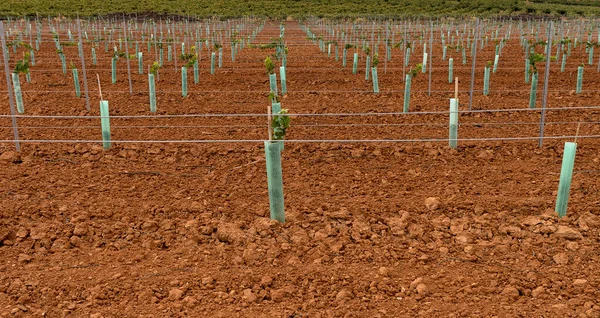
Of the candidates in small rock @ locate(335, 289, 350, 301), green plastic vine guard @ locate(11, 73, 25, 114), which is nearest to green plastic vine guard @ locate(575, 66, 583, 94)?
small rock @ locate(335, 289, 350, 301)

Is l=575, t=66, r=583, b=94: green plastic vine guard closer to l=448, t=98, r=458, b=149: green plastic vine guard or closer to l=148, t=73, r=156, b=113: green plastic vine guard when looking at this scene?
l=448, t=98, r=458, b=149: green plastic vine guard

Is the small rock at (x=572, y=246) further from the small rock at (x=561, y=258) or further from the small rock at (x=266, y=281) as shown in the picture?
the small rock at (x=266, y=281)

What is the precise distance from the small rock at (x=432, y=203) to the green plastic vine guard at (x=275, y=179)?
1430mm

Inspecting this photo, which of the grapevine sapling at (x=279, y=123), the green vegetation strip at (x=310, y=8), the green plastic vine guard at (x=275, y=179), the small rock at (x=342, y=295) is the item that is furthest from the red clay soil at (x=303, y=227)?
the green vegetation strip at (x=310, y=8)

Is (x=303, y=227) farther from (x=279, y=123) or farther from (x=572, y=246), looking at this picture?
(x=572, y=246)

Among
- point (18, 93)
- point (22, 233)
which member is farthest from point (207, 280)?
point (18, 93)

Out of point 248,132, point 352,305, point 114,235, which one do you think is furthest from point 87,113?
point 352,305

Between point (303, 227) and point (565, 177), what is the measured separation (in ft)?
7.71

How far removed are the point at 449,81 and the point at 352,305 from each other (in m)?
10.4

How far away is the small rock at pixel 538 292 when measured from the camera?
4.07 metres

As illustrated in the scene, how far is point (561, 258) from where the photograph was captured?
454 cm

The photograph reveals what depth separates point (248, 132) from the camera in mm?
8789

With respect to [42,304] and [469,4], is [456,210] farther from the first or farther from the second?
[469,4]

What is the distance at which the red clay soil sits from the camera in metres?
4.09
